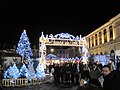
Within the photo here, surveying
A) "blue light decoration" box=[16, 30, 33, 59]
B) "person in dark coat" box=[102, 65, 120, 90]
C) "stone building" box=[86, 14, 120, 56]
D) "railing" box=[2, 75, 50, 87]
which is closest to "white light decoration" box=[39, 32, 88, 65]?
"blue light decoration" box=[16, 30, 33, 59]

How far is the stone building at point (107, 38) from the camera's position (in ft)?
146

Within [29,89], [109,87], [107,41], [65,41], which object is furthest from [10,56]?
[109,87]

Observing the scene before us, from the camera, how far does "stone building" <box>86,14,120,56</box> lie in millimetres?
44594

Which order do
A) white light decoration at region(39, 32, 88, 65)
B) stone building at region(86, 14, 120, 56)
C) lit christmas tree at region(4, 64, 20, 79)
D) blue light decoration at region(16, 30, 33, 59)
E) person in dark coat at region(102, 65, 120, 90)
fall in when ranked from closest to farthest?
person in dark coat at region(102, 65, 120, 90), lit christmas tree at region(4, 64, 20, 79), white light decoration at region(39, 32, 88, 65), blue light decoration at region(16, 30, 33, 59), stone building at region(86, 14, 120, 56)

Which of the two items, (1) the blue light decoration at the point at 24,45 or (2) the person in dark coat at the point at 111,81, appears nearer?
(2) the person in dark coat at the point at 111,81

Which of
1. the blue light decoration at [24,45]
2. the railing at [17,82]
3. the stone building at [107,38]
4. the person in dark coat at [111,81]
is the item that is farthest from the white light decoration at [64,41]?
the person in dark coat at [111,81]

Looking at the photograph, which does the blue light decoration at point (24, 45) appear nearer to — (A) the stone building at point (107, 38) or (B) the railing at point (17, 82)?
(A) the stone building at point (107, 38)

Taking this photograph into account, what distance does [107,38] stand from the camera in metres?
51.4

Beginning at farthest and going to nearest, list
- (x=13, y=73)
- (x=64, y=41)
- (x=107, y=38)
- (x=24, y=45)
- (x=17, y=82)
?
(x=107, y=38) < (x=64, y=41) < (x=24, y=45) < (x=13, y=73) < (x=17, y=82)

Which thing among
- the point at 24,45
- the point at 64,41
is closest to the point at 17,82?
the point at 24,45

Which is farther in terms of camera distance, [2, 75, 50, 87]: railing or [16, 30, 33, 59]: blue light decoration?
[16, 30, 33, 59]: blue light decoration

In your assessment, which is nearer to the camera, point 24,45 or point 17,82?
point 17,82

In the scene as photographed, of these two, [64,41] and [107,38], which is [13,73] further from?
[107,38]

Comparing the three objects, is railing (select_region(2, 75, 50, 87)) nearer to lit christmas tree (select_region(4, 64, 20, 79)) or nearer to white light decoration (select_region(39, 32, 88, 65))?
lit christmas tree (select_region(4, 64, 20, 79))
